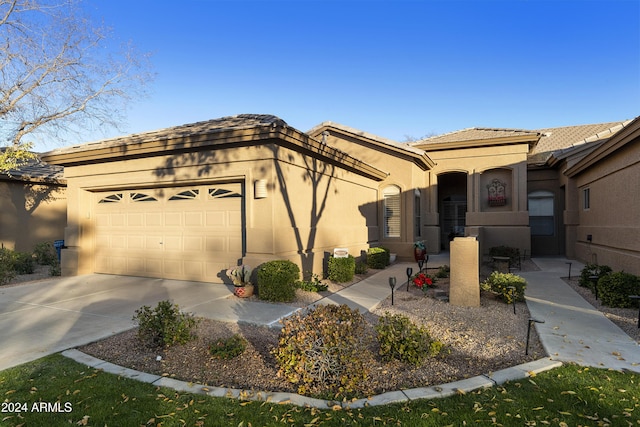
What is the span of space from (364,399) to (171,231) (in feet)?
25.9

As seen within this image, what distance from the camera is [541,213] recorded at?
17.1 meters

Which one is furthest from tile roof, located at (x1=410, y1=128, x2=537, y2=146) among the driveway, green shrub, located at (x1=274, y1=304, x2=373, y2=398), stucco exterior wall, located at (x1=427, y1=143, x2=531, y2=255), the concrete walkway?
green shrub, located at (x1=274, y1=304, x2=373, y2=398)

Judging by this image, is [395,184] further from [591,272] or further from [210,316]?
[210,316]

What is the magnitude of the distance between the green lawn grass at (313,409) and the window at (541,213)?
15.0 m

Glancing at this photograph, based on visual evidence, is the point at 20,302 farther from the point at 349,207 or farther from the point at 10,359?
the point at 349,207

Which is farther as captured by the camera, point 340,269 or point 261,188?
point 340,269

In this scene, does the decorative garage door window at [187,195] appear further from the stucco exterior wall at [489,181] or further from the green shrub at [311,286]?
the stucco exterior wall at [489,181]

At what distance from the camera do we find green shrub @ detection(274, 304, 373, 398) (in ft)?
12.3

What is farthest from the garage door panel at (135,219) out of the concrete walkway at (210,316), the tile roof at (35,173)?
the tile roof at (35,173)

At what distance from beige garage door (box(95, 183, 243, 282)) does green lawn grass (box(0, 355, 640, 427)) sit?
544 cm

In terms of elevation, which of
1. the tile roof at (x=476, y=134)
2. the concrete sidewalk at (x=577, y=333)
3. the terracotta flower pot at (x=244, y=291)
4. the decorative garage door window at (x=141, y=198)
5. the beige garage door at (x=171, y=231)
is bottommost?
the concrete sidewalk at (x=577, y=333)

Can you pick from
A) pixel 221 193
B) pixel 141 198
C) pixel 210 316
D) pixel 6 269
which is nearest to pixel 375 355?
pixel 210 316

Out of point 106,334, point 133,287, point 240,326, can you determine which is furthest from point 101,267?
point 240,326

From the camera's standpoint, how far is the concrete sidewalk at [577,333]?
14.5ft
